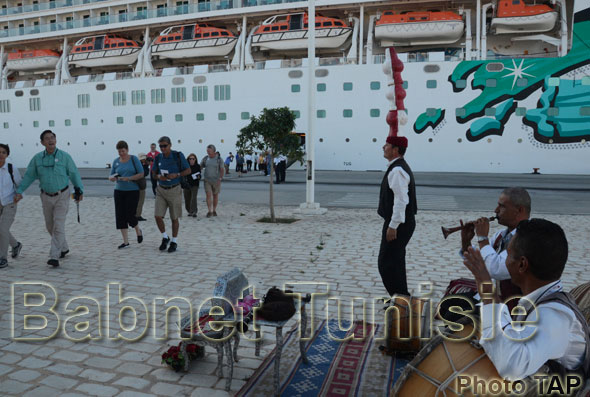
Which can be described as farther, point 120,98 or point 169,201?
point 120,98

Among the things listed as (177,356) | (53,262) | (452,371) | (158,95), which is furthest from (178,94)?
(452,371)

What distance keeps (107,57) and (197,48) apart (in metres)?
7.52

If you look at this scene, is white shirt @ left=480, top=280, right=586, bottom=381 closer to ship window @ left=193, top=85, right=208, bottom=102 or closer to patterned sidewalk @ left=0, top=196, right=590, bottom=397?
patterned sidewalk @ left=0, top=196, right=590, bottom=397

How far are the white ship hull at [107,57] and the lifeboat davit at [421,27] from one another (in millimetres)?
17422

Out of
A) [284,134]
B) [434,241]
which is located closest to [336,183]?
[284,134]

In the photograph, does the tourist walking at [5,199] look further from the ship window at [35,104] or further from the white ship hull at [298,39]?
the ship window at [35,104]

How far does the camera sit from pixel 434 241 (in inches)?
307

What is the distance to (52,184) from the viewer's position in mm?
6090

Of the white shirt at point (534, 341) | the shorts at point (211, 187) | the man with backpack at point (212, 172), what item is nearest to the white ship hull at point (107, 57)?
the man with backpack at point (212, 172)

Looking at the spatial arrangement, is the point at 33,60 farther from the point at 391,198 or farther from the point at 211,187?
the point at 391,198

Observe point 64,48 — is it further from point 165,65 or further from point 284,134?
point 284,134

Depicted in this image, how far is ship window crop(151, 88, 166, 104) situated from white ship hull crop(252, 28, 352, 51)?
7.21 metres

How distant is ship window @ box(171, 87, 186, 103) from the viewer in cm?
2945

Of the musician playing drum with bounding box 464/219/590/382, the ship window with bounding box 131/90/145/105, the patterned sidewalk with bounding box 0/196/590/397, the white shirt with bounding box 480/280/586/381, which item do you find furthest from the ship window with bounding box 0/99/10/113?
the white shirt with bounding box 480/280/586/381
